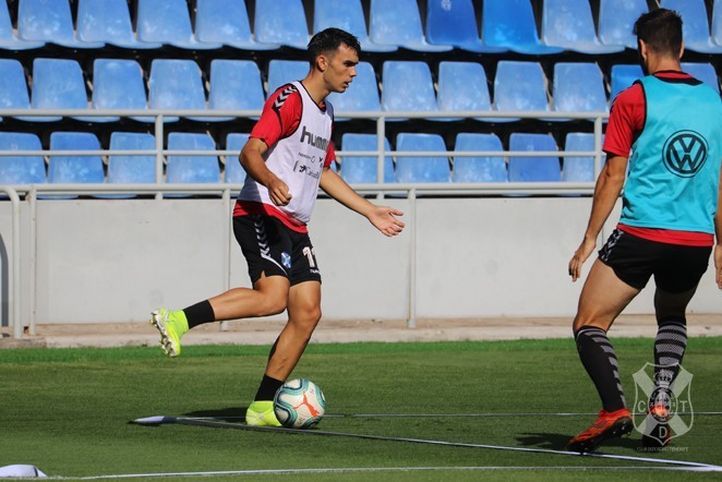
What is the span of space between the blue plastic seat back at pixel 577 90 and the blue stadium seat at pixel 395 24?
1983mm

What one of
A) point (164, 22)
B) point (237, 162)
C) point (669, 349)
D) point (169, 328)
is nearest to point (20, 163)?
point (237, 162)

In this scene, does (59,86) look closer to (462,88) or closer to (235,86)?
(235,86)

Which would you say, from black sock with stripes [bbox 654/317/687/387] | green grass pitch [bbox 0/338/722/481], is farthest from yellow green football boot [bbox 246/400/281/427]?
black sock with stripes [bbox 654/317/687/387]

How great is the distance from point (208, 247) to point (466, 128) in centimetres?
595

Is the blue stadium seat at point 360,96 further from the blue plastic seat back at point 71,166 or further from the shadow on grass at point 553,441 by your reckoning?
the shadow on grass at point 553,441

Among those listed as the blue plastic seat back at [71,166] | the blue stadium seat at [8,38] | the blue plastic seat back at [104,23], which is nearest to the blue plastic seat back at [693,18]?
the blue plastic seat back at [104,23]

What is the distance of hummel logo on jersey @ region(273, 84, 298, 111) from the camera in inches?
319

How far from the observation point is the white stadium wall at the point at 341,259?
553 inches

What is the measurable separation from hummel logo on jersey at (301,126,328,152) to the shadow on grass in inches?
83.0

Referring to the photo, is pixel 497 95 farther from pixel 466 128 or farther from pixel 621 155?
pixel 621 155

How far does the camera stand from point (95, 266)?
46.4 ft

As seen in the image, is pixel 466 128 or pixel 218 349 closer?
pixel 218 349

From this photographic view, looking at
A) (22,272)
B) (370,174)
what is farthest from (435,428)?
(370,174)

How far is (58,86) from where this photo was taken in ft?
59.6
